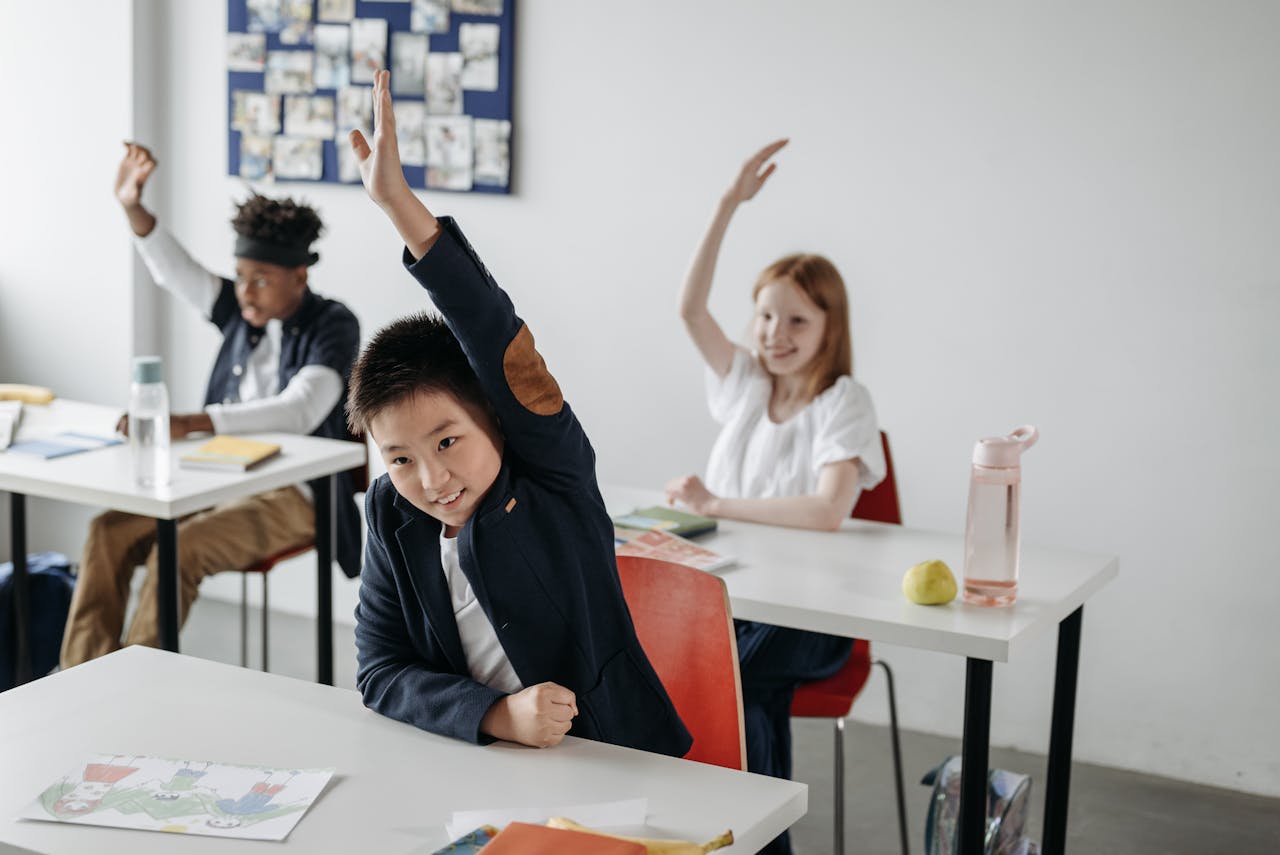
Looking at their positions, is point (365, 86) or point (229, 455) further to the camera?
point (365, 86)

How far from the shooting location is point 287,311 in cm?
340

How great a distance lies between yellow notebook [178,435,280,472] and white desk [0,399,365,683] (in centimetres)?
2

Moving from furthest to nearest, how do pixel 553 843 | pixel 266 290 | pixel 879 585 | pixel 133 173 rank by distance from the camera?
pixel 133 173
pixel 266 290
pixel 879 585
pixel 553 843

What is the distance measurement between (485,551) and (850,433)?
124 centimetres

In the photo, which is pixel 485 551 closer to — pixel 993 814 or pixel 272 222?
pixel 993 814

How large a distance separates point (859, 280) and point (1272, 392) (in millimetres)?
942

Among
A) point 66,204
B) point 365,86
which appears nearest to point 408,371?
point 365,86

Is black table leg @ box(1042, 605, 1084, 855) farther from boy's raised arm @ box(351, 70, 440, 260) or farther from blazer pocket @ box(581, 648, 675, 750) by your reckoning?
boy's raised arm @ box(351, 70, 440, 260)

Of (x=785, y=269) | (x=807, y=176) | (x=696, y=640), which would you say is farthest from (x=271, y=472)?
(x=807, y=176)

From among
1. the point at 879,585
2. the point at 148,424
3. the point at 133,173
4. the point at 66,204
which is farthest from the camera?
the point at 66,204

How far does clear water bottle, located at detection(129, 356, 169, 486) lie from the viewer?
268cm

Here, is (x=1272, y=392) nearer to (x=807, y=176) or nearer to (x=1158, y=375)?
(x=1158, y=375)

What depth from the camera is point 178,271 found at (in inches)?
142

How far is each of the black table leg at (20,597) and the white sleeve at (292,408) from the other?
0.50m
